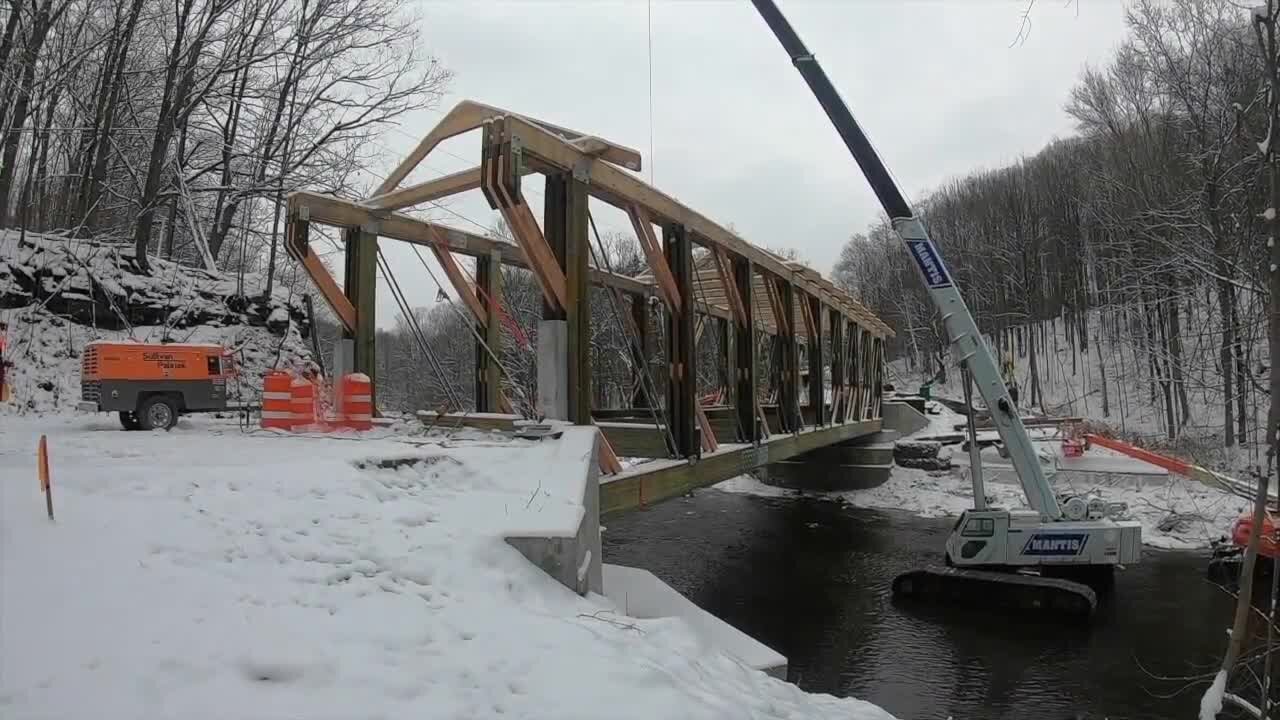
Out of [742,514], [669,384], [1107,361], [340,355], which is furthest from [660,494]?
[1107,361]

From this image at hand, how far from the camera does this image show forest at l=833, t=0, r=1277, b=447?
8875mm

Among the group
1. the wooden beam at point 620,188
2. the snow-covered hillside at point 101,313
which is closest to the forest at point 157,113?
the snow-covered hillside at point 101,313

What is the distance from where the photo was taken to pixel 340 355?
11.1m

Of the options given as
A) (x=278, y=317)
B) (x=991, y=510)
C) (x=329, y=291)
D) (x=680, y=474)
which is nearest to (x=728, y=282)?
(x=680, y=474)

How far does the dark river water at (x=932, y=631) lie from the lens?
936 centimetres

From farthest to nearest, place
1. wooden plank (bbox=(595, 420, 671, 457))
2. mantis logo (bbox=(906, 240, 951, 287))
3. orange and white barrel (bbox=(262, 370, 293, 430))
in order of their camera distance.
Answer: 1. mantis logo (bbox=(906, 240, 951, 287))
2. wooden plank (bbox=(595, 420, 671, 457))
3. orange and white barrel (bbox=(262, 370, 293, 430))

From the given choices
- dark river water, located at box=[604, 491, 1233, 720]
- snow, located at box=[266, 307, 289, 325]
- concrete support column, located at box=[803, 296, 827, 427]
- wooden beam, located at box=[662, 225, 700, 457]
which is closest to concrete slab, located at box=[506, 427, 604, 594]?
wooden beam, located at box=[662, 225, 700, 457]

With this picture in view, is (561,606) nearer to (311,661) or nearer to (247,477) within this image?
(311,661)

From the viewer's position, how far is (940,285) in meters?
13.0

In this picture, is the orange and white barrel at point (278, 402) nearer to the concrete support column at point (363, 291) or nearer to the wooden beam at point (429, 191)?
the concrete support column at point (363, 291)

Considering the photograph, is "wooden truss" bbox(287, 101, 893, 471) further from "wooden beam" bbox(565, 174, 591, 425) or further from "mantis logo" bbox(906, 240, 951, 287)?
"mantis logo" bbox(906, 240, 951, 287)

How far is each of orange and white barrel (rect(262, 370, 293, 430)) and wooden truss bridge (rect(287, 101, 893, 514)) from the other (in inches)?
41.0

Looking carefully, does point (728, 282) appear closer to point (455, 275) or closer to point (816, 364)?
point (455, 275)

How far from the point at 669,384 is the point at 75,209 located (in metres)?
20.9
